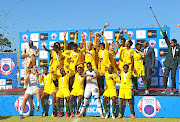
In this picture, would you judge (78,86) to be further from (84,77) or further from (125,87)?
(125,87)

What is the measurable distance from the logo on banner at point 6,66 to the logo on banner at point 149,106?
6.22m

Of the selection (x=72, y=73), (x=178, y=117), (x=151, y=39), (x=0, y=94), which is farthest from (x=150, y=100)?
(x=0, y=94)

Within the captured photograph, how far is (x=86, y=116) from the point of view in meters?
6.56

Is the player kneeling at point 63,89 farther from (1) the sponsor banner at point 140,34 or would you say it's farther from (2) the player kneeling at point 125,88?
(1) the sponsor banner at point 140,34

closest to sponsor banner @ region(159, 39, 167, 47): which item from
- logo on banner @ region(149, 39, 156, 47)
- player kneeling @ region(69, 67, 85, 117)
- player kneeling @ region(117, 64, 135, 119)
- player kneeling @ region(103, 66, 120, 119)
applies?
logo on banner @ region(149, 39, 156, 47)

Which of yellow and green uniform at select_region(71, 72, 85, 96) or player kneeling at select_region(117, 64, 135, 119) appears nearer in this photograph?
player kneeling at select_region(117, 64, 135, 119)

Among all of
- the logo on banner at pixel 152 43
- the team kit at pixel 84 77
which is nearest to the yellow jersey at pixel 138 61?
the team kit at pixel 84 77

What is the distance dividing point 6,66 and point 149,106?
6.66 m

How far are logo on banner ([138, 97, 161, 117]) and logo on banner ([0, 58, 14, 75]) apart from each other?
6.22m

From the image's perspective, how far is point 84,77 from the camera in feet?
21.1

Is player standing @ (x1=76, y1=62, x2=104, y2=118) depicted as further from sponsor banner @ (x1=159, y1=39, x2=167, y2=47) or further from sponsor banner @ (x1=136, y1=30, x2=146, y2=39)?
sponsor banner @ (x1=159, y1=39, x2=167, y2=47)

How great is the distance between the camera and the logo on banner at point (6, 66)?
9.88m

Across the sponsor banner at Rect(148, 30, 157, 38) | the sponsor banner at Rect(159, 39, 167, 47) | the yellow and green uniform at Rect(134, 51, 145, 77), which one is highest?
the sponsor banner at Rect(148, 30, 157, 38)

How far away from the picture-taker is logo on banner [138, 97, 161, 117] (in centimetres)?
638
